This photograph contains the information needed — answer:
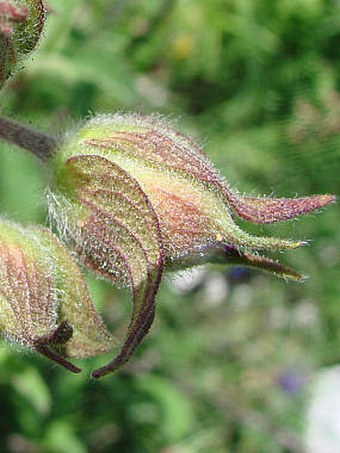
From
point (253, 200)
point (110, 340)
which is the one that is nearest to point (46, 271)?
point (110, 340)

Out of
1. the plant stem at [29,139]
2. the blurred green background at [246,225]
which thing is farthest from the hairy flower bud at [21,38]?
the blurred green background at [246,225]

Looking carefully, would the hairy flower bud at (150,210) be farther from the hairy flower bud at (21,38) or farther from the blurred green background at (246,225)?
the blurred green background at (246,225)

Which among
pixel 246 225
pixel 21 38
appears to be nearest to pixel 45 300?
pixel 21 38

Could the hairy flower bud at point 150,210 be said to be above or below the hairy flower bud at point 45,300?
above

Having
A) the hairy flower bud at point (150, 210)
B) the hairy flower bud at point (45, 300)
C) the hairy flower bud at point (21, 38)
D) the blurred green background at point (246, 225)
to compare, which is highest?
the hairy flower bud at point (21, 38)

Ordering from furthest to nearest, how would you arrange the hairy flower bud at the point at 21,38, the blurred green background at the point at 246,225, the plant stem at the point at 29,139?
the blurred green background at the point at 246,225 < the plant stem at the point at 29,139 < the hairy flower bud at the point at 21,38

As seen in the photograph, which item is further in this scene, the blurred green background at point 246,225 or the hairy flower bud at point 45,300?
the blurred green background at point 246,225
